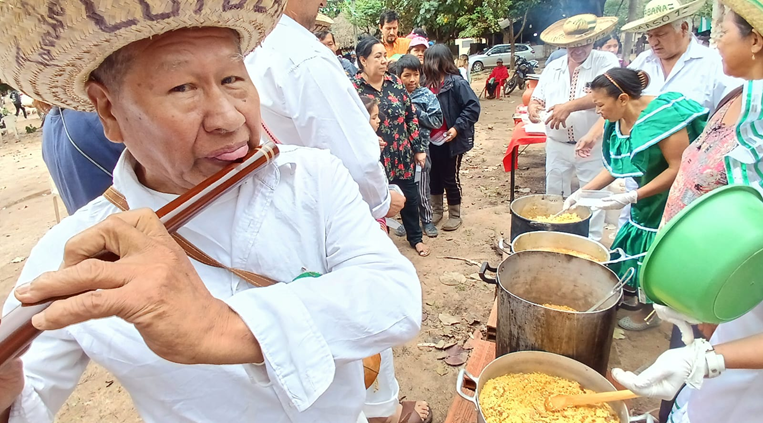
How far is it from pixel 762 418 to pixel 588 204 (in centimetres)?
171

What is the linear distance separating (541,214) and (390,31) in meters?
4.95

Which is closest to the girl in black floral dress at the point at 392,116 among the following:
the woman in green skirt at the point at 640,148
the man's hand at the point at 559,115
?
the man's hand at the point at 559,115

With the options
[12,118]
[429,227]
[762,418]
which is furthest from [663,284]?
[12,118]

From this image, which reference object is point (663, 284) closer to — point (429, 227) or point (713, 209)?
point (713, 209)

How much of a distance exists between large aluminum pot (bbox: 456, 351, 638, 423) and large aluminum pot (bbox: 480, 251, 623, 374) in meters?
0.06

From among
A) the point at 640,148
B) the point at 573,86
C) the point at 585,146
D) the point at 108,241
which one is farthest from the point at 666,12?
the point at 108,241

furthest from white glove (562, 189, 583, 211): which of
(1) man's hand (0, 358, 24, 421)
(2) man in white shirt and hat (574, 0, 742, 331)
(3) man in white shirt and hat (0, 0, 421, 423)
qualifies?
(1) man's hand (0, 358, 24, 421)

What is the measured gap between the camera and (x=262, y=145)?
105 centimetres

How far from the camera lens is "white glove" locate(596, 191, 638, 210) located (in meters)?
2.81

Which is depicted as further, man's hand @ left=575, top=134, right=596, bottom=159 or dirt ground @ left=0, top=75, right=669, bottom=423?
man's hand @ left=575, top=134, right=596, bottom=159

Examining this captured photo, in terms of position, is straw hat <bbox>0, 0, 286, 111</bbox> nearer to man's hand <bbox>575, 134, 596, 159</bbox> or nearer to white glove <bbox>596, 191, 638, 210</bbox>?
white glove <bbox>596, 191, 638, 210</bbox>

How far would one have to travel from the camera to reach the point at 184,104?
88 centimetres

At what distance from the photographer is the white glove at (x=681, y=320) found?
144 centimetres

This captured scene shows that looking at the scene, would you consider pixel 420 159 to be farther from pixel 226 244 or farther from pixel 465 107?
pixel 226 244
